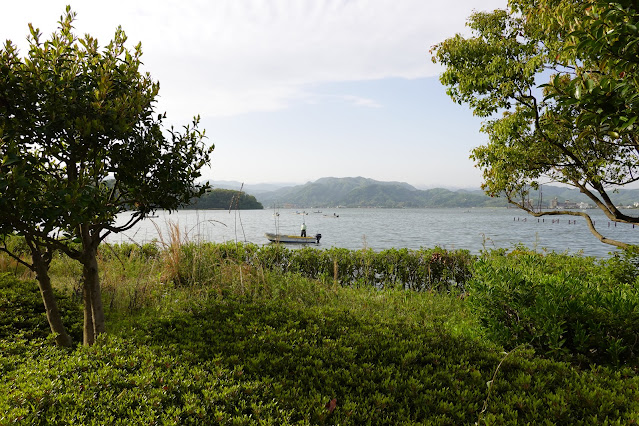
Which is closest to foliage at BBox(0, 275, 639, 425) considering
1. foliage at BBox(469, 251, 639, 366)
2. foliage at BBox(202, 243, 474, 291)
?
foliage at BBox(469, 251, 639, 366)

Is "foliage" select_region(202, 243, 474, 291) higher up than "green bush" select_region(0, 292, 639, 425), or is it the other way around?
"green bush" select_region(0, 292, 639, 425)

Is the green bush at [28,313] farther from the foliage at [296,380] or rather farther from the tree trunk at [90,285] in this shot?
the tree trunk at [90,285]

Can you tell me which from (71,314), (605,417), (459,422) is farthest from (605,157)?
(71,314)

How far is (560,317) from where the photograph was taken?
358 cm

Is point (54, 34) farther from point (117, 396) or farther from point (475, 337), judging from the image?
point (475, 337)

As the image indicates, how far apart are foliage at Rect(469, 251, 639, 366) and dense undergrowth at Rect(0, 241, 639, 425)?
0.6 inches

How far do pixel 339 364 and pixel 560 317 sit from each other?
7.68 ft

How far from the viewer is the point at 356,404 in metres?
2.38

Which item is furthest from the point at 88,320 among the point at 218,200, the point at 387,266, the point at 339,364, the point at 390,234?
the point at 390,234

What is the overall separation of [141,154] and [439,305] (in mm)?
5614

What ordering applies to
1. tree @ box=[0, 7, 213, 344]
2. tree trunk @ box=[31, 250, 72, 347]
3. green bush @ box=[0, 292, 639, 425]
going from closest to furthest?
1. green bush @ box=[0, 292, 639, 425]
2. tree @ box=[0, 7, 213, 344]
3. tree trunk @ box=[31, 250, 72, 347]

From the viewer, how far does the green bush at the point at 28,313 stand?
4.30 metres

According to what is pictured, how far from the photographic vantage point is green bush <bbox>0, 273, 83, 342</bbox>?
4.30 m

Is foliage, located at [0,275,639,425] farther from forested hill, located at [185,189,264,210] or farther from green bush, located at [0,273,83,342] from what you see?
forested hill, located at [185,189,264,210]
